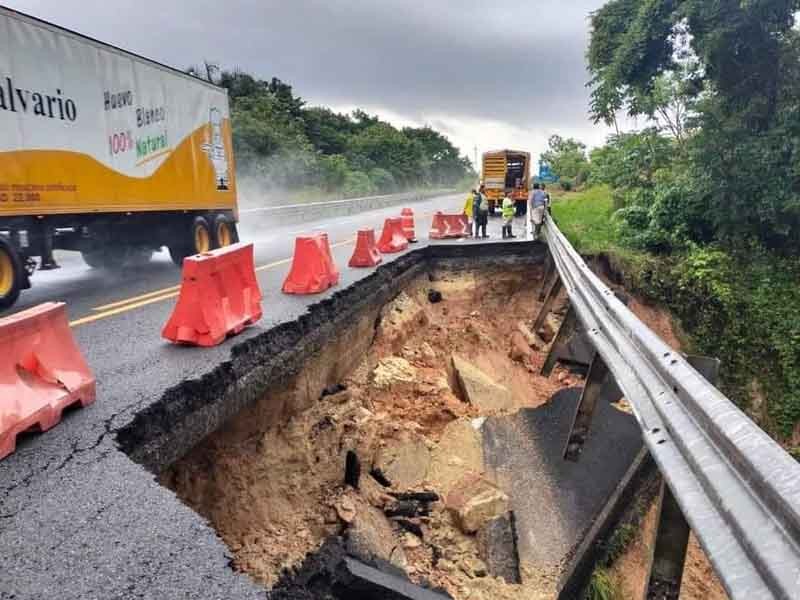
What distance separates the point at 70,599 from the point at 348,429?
3589mm

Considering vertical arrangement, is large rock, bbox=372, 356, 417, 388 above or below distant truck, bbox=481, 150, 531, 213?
below

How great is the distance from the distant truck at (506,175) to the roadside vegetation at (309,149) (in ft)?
36.4

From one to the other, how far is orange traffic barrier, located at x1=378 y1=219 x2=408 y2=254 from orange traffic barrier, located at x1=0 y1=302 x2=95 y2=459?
7.48 metres

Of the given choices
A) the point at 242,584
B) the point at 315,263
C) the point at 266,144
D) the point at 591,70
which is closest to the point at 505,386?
the point at 315,263

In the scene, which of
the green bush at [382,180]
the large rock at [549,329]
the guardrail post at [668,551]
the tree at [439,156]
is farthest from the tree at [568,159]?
the guardrail post at [668,551]

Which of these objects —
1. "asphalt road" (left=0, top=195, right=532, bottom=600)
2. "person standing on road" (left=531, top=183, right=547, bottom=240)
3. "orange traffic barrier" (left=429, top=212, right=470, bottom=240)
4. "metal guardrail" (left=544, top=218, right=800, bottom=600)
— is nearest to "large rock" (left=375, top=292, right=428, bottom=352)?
"asphalt road" (left=0, top=195, right=532, bottom=600)

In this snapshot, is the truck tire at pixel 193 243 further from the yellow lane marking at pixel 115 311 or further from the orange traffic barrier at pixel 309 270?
the orange traffic barrier at pixel 309 270

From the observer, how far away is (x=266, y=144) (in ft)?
107

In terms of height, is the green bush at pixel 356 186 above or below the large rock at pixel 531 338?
above

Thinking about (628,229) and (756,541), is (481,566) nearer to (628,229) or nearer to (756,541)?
(756,541)

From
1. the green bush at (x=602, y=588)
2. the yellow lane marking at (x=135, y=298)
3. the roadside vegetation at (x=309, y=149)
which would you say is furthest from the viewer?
the roadside vegetation at (x=309, y=149)

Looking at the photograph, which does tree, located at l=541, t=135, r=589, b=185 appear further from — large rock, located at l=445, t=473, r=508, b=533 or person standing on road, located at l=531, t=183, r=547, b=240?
large rock, located at l=445, t=473, r=508, b=533

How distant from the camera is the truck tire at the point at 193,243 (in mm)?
10867

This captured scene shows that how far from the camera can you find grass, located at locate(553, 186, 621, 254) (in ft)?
40.2
